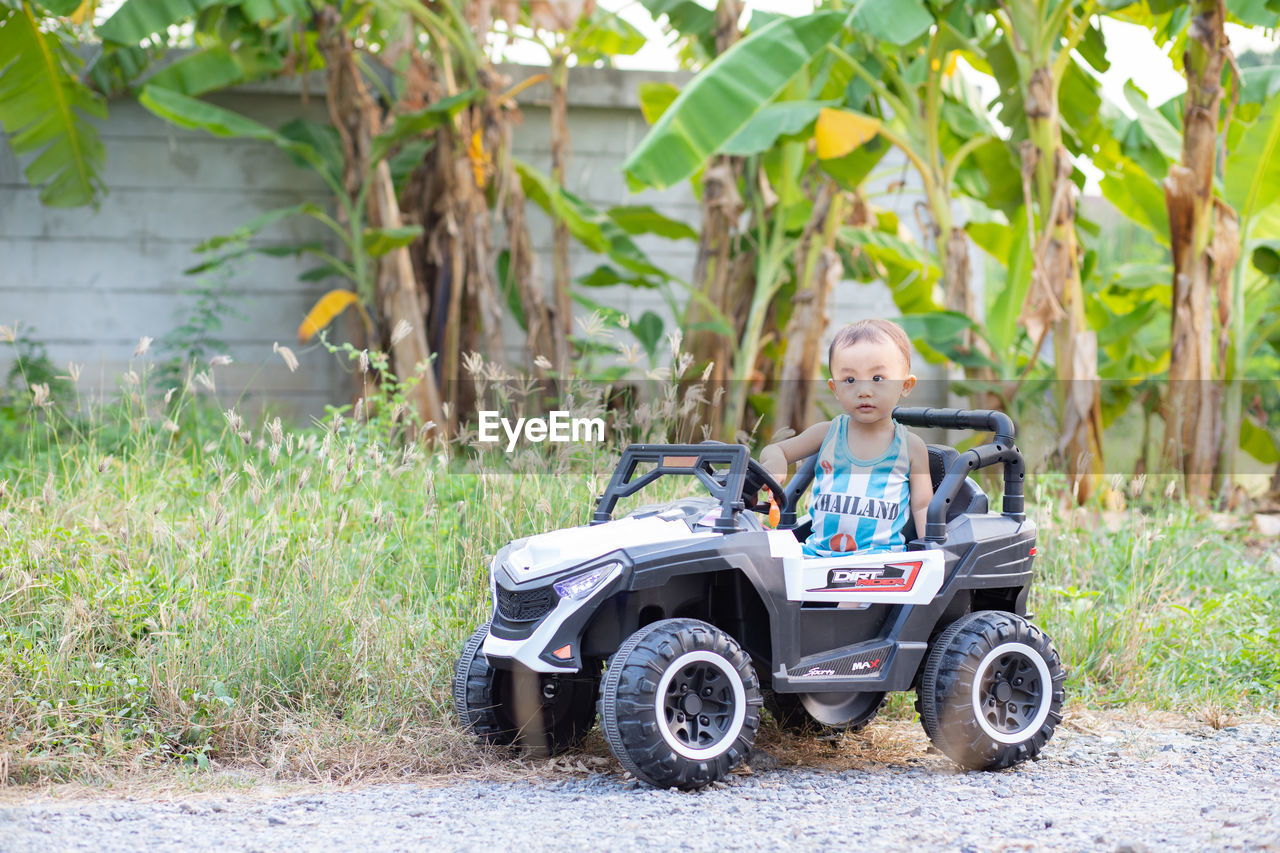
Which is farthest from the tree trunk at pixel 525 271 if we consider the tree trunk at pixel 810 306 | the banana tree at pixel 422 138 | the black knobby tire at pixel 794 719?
the black knobby tire at pixel 794 719

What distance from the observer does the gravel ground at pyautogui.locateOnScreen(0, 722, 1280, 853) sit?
97.3 inches

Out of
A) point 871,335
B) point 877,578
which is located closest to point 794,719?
point 877,578

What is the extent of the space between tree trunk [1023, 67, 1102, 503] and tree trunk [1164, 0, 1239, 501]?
559mm

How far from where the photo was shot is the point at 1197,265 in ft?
23.3

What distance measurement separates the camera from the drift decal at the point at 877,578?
2996mm

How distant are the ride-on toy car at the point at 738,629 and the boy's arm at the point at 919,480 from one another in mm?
72

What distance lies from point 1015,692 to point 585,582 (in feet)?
4.24

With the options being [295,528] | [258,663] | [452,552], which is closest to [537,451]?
[452,552]

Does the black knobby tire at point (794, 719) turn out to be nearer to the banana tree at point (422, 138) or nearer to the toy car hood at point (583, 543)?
the toy car hood at point (583, 543)

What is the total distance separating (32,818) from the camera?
2623mm

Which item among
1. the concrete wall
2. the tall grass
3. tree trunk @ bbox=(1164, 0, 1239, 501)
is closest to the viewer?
the tall grass

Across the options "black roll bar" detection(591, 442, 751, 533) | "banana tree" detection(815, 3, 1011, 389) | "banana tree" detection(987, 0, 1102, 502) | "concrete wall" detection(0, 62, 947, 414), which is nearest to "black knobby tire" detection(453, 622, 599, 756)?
"black roll bar" detection(591, 442, 751, 533)

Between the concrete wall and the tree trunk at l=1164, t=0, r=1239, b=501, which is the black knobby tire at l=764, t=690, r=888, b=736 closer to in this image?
the tree trunk at l=1164, t=0, r=1239, b=501

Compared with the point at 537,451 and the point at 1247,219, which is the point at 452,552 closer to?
the point at 537,451
